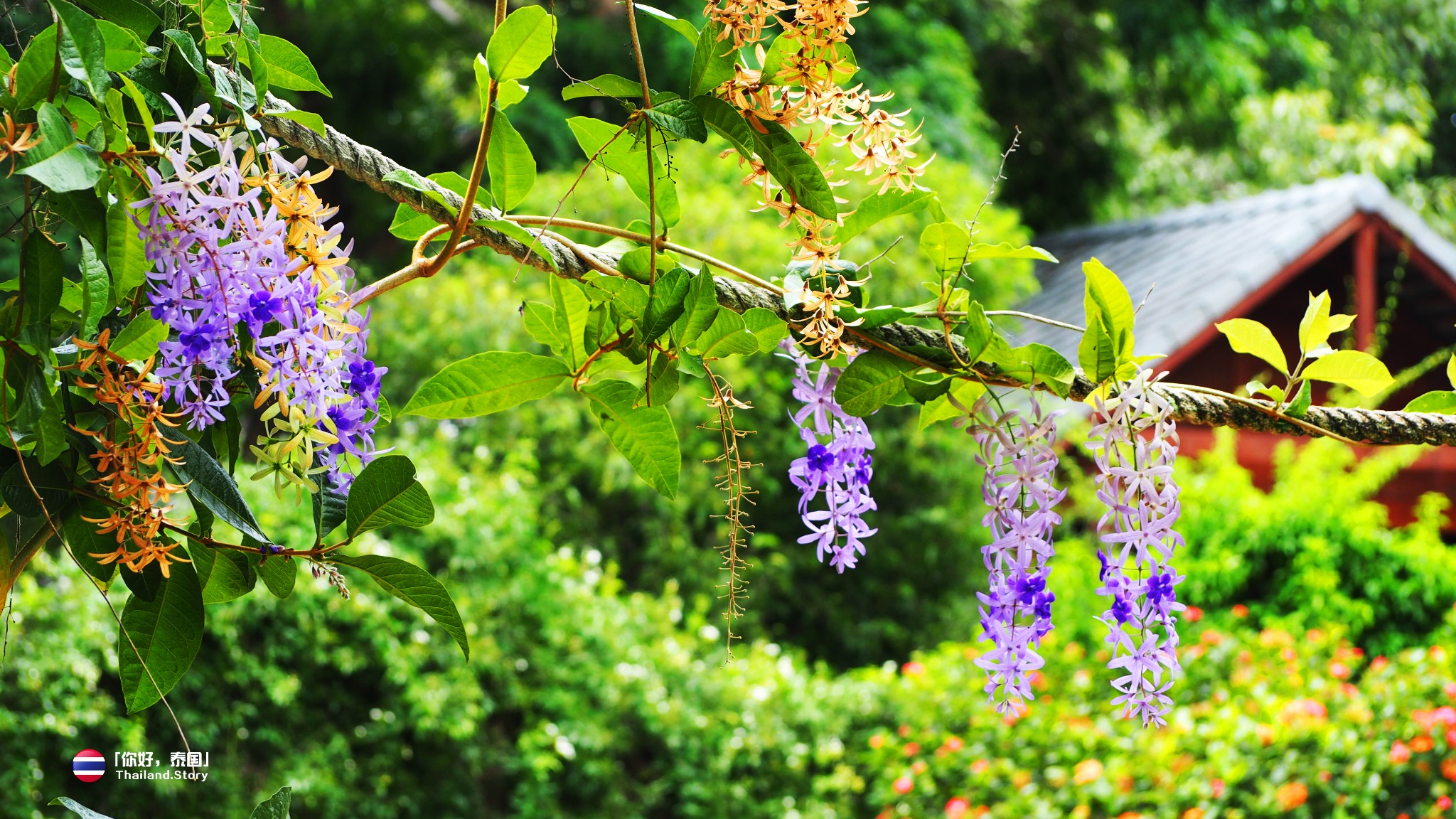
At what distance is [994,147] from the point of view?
695 centimetres

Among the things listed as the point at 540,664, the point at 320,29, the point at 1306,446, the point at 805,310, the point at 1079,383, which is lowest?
the point at 540,664

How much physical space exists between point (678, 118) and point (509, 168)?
0.14 m

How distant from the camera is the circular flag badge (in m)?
2.25

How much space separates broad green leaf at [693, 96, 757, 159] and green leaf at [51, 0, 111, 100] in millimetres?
316

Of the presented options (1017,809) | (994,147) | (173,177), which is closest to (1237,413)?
(173,177)

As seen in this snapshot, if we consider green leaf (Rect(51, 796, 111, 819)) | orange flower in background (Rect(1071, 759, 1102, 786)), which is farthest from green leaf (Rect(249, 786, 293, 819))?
orange flower in background (Rect(1071, 759, 1102, 786))

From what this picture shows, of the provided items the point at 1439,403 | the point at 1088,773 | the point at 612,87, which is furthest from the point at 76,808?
the point at 1088,773

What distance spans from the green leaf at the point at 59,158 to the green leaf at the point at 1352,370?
2.49 ft

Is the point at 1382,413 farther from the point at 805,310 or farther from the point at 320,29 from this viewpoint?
the point at 320,29

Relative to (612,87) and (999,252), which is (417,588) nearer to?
(612,87)

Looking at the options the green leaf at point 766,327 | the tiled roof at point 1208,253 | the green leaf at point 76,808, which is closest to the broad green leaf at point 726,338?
the green leaf at point 766,327

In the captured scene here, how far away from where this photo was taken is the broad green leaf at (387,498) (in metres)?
0.67

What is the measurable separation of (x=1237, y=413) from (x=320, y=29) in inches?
273

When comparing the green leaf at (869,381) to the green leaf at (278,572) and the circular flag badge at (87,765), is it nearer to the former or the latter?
the green leaf at (278,572)
